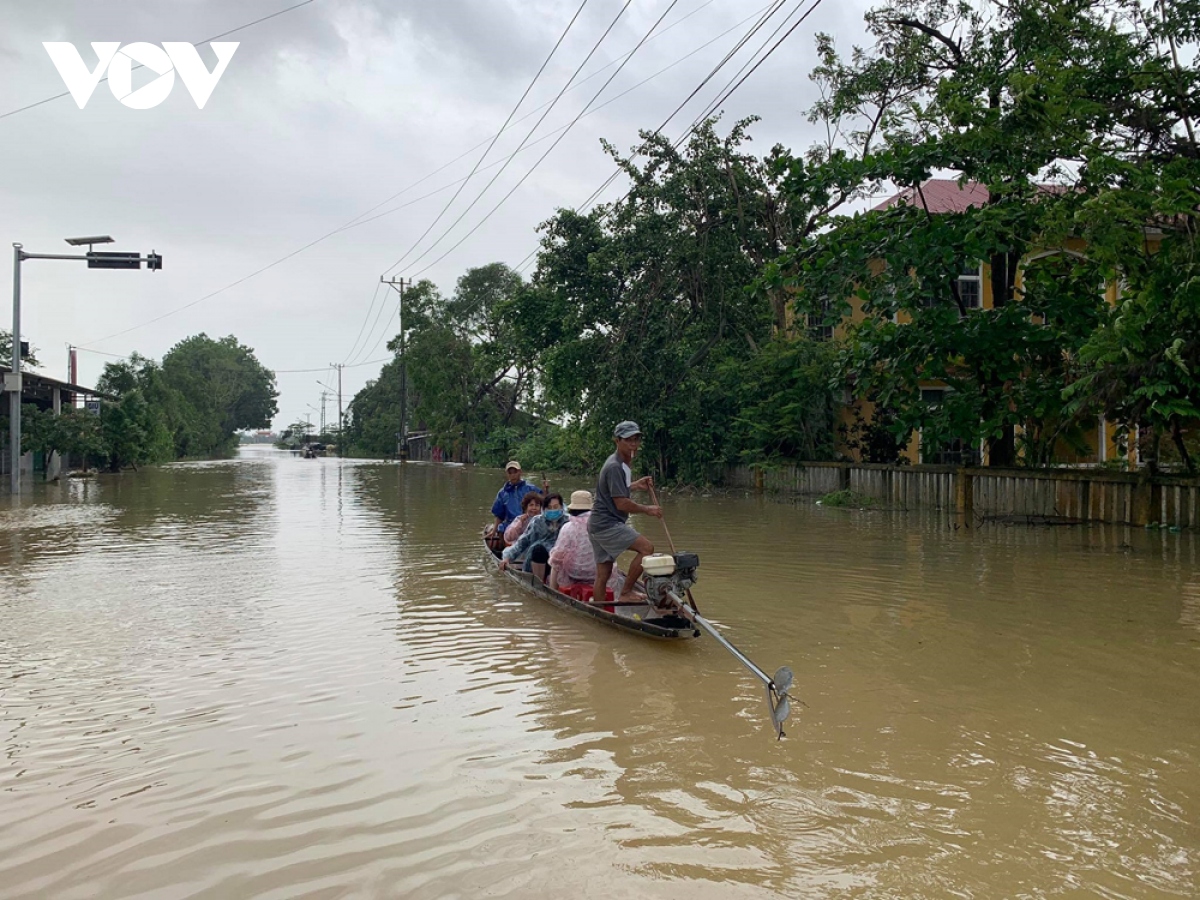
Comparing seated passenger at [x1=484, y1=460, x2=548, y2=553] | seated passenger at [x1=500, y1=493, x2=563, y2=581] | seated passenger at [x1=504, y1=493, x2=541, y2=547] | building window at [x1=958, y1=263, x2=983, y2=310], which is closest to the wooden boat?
seated passenger at [x1=500, y1=493, x2=563, y2=581]

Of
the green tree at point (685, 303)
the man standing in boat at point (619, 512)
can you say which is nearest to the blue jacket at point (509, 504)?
the man standing in boat at point (619, 512)

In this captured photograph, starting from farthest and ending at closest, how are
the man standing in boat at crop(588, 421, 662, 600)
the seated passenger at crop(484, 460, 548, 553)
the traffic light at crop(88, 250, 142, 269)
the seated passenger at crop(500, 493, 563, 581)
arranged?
the traffic light at crop(88, 250, 142, 269), the seated passenger at crop(484, 460, 548, 553), the seated passenger at crop(500, 493, 563, 581), the man standing in boat at crop(588, 421, 662, 600)

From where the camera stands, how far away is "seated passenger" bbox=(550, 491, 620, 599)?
32.7ft

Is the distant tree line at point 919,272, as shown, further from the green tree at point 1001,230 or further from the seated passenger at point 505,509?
the seated passenger at point 505,509

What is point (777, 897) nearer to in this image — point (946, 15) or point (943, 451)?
point (946, 15)

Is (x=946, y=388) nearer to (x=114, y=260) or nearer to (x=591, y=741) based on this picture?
(x=114, y=260)

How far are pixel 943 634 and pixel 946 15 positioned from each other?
57.2ft

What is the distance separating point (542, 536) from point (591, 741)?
5.32m

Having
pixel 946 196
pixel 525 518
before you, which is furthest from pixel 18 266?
pixel 946 196

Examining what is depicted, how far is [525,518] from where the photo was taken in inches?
477

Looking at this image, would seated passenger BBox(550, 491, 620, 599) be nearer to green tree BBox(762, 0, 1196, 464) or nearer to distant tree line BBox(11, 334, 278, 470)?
green tree BBox(762, 0, 1196, 464)

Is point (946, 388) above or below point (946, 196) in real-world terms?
below

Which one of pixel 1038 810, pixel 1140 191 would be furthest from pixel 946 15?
pixel 1038 810

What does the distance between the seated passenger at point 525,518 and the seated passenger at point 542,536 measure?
242 mm
